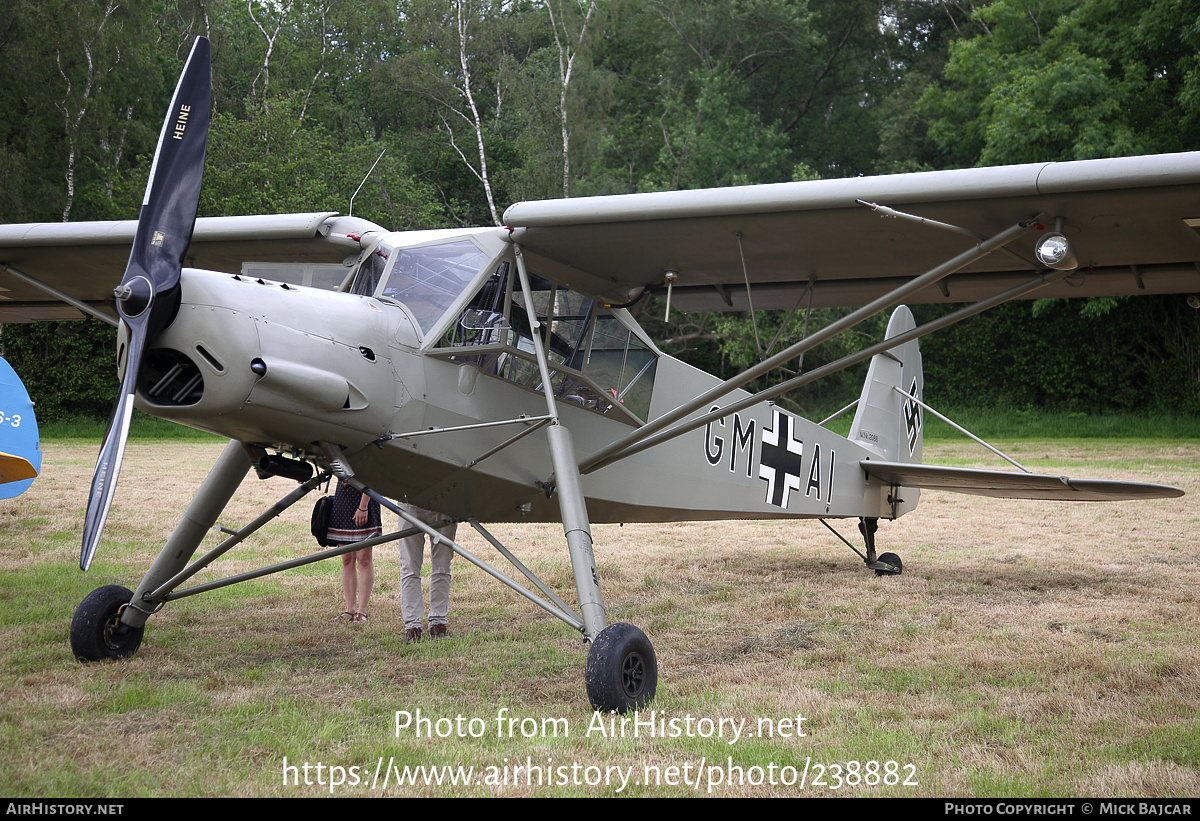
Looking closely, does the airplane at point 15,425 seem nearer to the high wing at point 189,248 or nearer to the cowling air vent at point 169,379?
the high wing at point 189,248

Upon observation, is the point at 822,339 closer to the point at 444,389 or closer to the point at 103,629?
the point at 444,389

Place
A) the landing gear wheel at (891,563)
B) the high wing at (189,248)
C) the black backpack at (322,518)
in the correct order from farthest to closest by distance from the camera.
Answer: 1. the landing gear wheel at (891,563)
2. the high wing at (189,248)
3. the black backpack at (322,518)

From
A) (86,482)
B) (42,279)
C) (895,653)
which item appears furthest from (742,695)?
(86,482)

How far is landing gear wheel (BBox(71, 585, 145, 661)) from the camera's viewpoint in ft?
17.6

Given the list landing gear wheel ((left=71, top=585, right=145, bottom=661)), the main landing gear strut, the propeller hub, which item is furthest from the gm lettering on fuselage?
the propeller hub

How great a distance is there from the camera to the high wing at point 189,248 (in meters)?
5.99

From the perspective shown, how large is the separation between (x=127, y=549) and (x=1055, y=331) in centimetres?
2615

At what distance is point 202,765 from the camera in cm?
370

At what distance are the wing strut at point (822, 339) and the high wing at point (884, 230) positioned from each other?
0.16m

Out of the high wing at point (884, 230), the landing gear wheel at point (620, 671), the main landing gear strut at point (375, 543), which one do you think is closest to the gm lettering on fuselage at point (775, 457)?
the high wing at point (884, 230)

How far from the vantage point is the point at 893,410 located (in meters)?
9.84

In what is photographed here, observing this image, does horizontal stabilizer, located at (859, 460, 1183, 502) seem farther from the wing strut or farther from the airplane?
the airplane

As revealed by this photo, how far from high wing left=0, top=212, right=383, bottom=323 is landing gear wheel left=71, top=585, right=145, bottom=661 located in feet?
6.25

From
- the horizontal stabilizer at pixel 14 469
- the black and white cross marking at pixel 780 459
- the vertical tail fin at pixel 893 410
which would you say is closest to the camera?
the horizontal stabilizer at pixel 14 469
